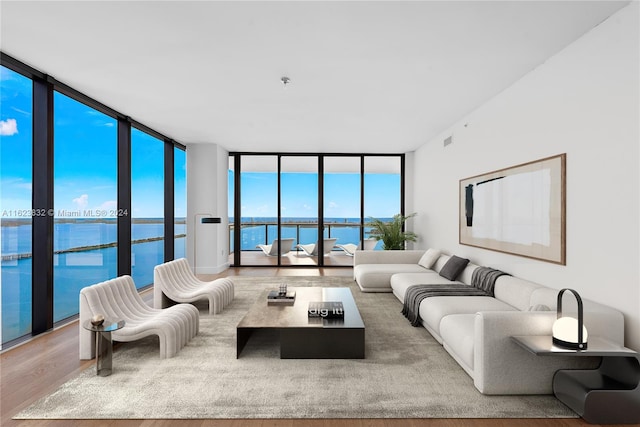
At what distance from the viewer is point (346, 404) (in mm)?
2416

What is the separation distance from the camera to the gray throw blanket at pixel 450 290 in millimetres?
4098

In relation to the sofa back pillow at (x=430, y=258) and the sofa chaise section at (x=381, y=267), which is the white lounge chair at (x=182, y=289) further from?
the sofa back pillow at (x=430, y=258)

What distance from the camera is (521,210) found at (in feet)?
13.0

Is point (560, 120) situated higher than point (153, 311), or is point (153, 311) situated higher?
point (560, 120)

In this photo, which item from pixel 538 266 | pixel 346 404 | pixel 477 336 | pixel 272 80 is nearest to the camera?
pixel 346 404

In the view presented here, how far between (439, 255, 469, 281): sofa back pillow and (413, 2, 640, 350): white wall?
2.11 ft

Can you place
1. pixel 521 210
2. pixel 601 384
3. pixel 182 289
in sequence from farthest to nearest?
pixel 182 289 < pixel 521 210 < pixel 601 384

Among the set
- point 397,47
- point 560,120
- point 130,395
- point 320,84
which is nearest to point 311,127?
point 320,84

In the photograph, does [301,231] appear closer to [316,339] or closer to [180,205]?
[180,205]

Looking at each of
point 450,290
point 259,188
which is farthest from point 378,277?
point 259,188

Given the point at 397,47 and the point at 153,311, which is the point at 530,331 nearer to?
the point at 397,47

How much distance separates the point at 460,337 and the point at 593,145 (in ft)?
6.41

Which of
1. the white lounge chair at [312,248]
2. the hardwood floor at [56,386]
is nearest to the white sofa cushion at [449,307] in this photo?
the hardwood floor at [56,386]

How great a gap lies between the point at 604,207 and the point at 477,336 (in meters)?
1.49
